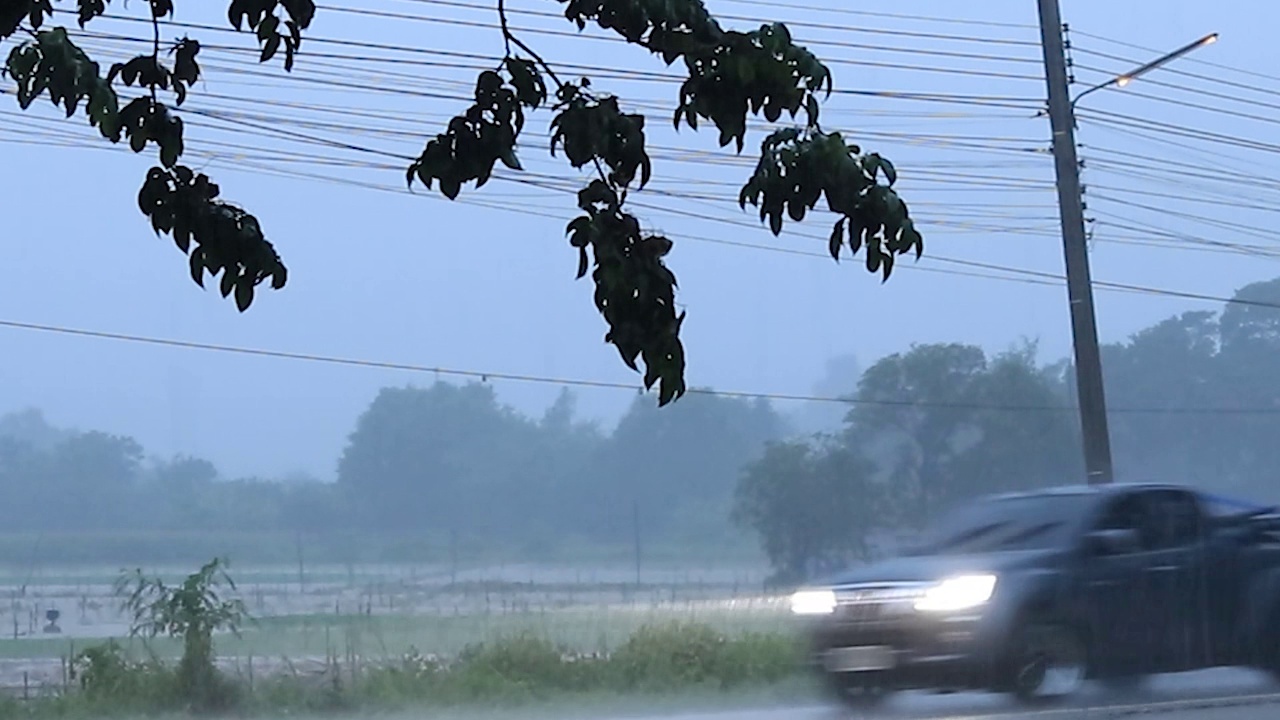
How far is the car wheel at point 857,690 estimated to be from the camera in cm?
1338

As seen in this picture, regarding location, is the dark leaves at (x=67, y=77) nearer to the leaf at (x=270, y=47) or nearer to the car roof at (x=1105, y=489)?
the leaf at (x=270, y=47)

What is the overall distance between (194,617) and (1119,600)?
877 cm

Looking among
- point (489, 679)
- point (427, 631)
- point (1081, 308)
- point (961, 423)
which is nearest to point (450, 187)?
point (489, 679)

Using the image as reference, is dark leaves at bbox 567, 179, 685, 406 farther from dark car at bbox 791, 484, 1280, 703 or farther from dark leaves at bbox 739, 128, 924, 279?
dark car at bbox 791, 484, 1280, 703

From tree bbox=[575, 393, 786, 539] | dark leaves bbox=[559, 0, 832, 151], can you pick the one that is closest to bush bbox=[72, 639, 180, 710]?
tree bbox=[575, 393, 786, 539]

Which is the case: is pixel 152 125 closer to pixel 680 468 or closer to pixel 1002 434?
pixel 680 468

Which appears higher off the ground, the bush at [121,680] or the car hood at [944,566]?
the car hood at [944,566]

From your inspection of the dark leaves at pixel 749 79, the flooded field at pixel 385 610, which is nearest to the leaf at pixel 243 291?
the dark leaves at pixel 749 79

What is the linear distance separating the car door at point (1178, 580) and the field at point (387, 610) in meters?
5.77

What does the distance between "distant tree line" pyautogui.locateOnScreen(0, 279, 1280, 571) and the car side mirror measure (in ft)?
26.5

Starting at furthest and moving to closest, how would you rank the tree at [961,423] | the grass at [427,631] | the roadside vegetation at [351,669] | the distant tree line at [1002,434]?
the tree at [961,423] < the distant tree line at [1002,434] < the grass at [427,631] < the roadside vegetation at [351,669]

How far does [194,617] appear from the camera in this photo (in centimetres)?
1789

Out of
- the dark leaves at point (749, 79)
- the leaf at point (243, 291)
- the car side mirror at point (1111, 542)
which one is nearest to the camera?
the dark leaves at point (749, 79)

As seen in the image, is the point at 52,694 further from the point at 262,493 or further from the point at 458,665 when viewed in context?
the point at 262,493
